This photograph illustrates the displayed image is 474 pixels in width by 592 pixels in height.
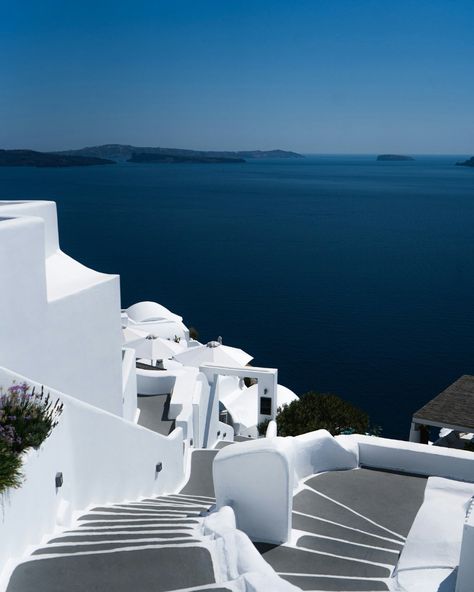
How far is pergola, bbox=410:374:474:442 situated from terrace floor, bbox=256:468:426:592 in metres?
8.08

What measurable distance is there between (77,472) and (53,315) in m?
2.93

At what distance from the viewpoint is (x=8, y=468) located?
6422 millimetres

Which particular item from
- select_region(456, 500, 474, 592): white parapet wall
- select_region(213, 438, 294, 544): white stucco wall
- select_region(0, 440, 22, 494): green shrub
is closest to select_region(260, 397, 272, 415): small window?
select_region(213, 438, 294, 544): white stucco wall

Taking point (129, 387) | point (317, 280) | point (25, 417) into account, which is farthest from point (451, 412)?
point (317, 280)

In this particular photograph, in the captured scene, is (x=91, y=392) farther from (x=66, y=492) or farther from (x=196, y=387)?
(x=196, y=387)

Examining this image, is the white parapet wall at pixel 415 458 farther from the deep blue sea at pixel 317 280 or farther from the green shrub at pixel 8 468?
the deep blue sea at pixel 317 280

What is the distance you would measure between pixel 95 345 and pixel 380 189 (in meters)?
186

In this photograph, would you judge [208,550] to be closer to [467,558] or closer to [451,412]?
[467,558]

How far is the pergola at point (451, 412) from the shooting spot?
1780 centimetres

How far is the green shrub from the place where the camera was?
20.7 ft

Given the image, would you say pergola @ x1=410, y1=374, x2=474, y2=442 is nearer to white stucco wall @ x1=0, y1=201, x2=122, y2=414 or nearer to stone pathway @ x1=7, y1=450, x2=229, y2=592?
white stucco wall @ x1=0, y1=201, x2=122, y2=414

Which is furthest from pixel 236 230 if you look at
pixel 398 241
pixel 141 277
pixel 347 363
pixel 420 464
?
pixel 420 464

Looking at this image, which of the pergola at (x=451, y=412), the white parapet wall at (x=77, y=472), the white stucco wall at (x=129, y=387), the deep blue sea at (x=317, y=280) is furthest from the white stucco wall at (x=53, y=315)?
the deep blue sea at (x=317, y=280)

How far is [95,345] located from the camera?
12.6 metres
